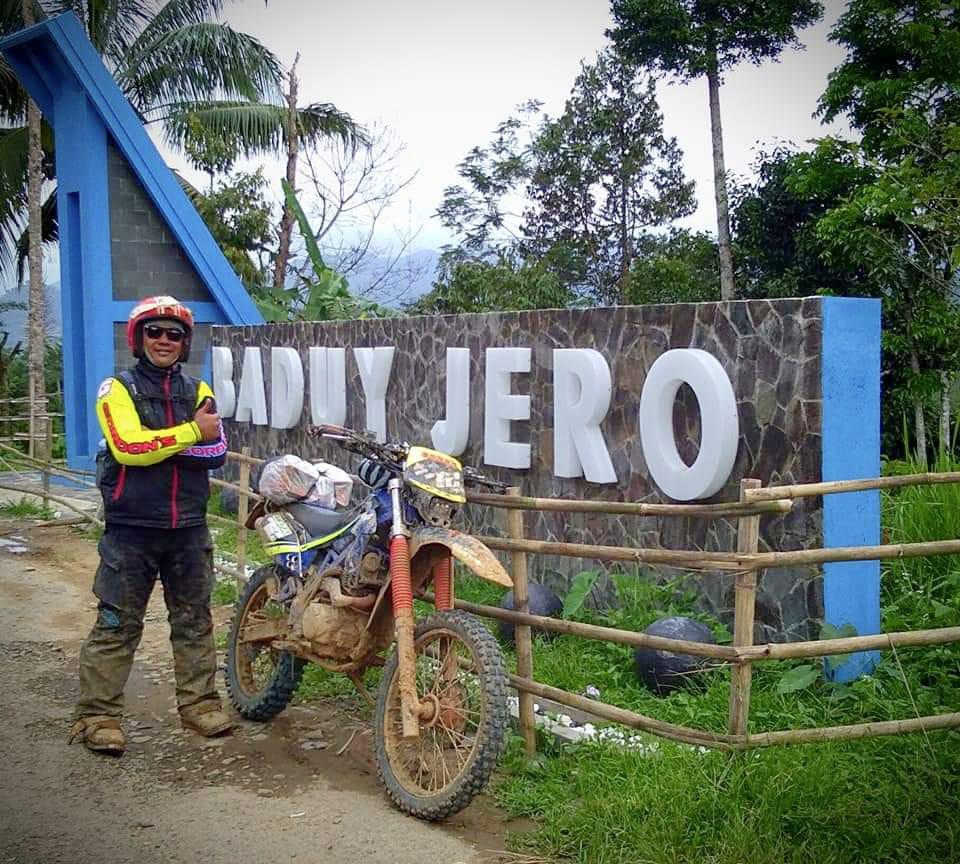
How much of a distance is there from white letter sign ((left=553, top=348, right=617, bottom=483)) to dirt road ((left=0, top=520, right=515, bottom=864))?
230 cm

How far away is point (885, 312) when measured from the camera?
1694 cm

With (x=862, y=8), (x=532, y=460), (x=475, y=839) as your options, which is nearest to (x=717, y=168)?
(x=862, y=8)

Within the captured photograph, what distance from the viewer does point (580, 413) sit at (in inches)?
275

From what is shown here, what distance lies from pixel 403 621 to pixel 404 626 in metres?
0.02

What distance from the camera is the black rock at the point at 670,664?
5.43 m

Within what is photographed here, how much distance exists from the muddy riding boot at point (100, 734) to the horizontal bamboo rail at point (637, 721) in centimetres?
171

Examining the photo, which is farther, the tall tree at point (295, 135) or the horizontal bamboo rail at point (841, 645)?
the tall tree at point (295, 135)

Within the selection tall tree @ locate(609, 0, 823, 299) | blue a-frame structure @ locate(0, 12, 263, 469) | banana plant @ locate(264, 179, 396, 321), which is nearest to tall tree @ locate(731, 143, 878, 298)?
tall tree @ locate(609, 0, 823, 299)

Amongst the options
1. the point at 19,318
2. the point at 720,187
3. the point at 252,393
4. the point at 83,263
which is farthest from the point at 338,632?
the point at 19,318

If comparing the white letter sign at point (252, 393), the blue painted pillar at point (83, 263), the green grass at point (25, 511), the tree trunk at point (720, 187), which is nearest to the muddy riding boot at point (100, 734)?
the white letter sign at point (252, 393)

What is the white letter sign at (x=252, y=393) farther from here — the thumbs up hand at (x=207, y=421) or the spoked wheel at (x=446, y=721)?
the spoked wheel at (x=446, y=721)

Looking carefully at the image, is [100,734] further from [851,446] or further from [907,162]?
[907,162]

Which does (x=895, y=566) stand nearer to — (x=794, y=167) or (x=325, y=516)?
(x=325, y=516)

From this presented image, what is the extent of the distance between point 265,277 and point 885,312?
1243cm
